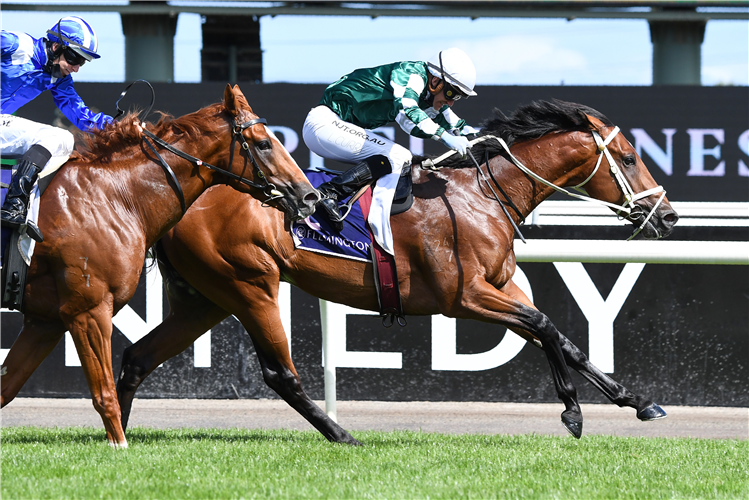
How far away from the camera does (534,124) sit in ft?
17.9

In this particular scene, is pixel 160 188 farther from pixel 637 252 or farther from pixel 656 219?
pixel 637 252

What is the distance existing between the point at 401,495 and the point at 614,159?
264cm

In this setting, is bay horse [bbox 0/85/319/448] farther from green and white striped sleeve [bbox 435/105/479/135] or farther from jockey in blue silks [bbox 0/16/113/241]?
green and white striped sleeve [bbox 435/105/479/135]

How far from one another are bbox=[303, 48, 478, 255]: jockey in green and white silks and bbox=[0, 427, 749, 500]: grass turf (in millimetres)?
1243

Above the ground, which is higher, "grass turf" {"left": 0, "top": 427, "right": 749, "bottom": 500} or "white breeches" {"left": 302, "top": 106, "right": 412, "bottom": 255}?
"white breeches" {"left": 302, "top": 106, "right": 412, "bottom": 255}

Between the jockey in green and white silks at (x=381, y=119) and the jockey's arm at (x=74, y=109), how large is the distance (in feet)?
4.04

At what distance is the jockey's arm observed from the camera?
4.88 m

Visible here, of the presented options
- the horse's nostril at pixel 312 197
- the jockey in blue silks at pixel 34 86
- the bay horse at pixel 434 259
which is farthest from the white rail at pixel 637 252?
the jockey in blue silks at pixel 34 86

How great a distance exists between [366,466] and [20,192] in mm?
2099

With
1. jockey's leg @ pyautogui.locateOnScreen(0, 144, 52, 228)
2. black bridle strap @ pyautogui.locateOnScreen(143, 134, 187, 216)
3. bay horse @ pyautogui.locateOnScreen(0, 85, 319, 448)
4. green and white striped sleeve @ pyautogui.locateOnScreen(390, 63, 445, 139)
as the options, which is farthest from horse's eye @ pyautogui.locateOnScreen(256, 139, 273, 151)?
jockey's leg @ pyautogui.locateOnScreen(0, 144, 52, 228)

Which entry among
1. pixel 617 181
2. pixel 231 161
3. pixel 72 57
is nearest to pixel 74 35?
pixel 72 57

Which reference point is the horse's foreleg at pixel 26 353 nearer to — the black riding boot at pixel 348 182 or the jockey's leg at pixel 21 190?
the jockey's leg at pixel 21 190

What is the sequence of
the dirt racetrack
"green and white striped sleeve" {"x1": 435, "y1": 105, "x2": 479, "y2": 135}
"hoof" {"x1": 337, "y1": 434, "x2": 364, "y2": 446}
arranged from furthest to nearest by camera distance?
the dirt racetrack < "green and white striped sleeve" {"x1": 435, "y1": 105, "x2": 479, "y2": 135} < "hoof" {"x1": 337, "y1": 434, "x2": 364, "y2": 446}

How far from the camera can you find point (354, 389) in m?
6.98
